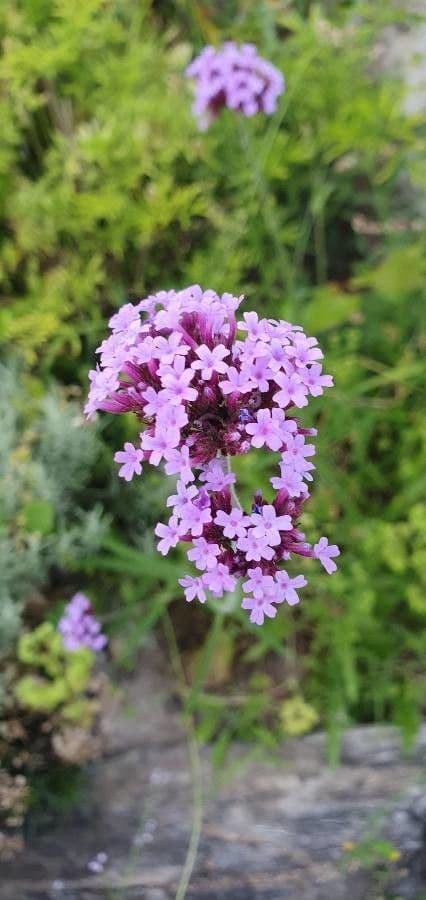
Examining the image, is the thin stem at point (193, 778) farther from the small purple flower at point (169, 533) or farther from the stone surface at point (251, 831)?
the small purple flower at point (169, 533)

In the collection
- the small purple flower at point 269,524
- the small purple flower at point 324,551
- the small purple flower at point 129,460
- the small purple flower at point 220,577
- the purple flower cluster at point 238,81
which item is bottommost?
the small purple flower at point 220,577

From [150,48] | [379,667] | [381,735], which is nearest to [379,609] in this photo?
[379,667]

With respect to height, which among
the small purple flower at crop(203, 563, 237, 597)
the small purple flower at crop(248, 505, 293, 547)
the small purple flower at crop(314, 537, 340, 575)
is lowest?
the small purple flower at crop(203, 563, 237, 597)

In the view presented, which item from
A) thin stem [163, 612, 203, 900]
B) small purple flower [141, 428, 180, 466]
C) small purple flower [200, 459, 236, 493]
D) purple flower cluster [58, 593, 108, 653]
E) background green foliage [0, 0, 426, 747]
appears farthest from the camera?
background green foliage [0, 0, 426, 747]

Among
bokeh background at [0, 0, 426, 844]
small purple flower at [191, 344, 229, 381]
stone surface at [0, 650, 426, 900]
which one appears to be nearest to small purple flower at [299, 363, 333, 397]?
small purple flower at [191, 344, 229, 381]

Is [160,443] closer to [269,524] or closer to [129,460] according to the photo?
[129,460]

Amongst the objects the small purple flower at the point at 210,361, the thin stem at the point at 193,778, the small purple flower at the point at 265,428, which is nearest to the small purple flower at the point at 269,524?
the small purple flower at the point at 265,428

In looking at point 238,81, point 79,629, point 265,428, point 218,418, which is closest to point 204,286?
point 238,81

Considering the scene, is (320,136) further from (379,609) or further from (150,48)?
(379,609)

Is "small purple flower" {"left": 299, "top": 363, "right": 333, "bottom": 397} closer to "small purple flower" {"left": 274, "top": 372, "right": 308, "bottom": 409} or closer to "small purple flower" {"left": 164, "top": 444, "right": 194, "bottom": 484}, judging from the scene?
"small purple flower" {"left": 274, "top": 372, "right": 308, "bottom": 409}
